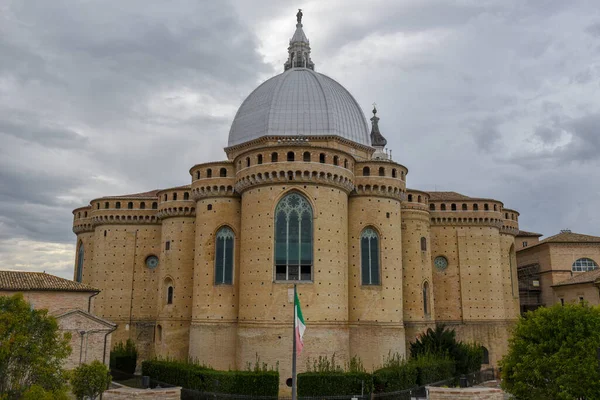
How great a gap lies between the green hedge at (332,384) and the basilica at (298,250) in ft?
7.28

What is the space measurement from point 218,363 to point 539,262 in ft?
97.1

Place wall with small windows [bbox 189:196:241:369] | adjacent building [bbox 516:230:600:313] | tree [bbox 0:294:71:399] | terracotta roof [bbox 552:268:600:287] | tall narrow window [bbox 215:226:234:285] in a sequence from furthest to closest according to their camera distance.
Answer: adjacent building [bbox 516:230:600:313] < terracotta roof [bbox 552:268:600:287] < tall narrow window [bbox 215:226:234:285] < wall with small windows [bbox 189:196:241:369] < tree [bbox 0:294:71:399]

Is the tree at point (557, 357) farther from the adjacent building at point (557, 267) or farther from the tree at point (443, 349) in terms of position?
the adjacent building at point (557, 267)

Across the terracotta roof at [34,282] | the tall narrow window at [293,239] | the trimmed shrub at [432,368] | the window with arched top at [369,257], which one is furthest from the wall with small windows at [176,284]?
the trimmed shrub at [432,368]

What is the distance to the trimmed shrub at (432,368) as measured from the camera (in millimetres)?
27531

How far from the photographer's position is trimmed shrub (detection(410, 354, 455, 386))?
27531 mm

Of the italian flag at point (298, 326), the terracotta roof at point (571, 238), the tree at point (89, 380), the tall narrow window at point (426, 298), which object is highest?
the terracotta roof at point (571, 238)

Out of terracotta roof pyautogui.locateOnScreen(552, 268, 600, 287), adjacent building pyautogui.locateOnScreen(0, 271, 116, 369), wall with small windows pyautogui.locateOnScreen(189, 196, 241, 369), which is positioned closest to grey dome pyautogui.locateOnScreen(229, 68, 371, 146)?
wall with small windows pyautogui.locateOnScreen(189, 196, 241, 369)

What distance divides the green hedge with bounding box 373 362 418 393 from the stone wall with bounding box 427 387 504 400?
2.63 meters

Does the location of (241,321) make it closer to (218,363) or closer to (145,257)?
(218,363)

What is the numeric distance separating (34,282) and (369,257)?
17.8m

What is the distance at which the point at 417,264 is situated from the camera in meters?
35.2

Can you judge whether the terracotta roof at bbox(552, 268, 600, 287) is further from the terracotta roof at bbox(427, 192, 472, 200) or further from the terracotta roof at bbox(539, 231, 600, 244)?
the terracotta roof at bbox(427, 192, 472, 200)

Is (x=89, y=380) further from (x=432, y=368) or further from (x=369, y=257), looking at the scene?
(x=432, y=368)
